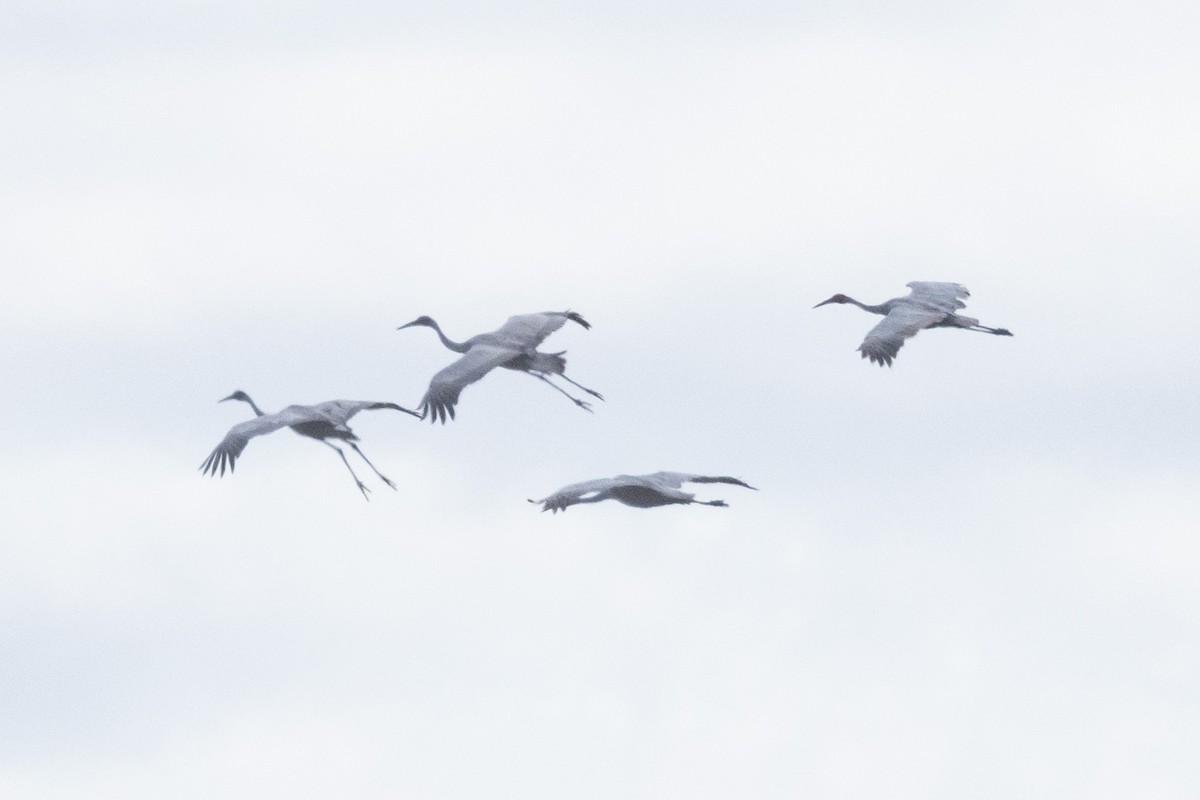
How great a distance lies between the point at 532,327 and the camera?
187ft

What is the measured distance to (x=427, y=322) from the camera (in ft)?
200

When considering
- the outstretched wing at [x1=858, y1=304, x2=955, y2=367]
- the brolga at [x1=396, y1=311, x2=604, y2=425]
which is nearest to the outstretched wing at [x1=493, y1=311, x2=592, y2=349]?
the brolga at [x1=396, y1=311, x2=604, y2=425]

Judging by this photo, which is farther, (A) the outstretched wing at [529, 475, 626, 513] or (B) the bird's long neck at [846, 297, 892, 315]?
(B) the bird's long neck at [846, 297, 892, 315]

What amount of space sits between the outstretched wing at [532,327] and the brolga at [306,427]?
8.87 ft

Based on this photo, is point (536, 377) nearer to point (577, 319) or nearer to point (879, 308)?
point (577, 319)

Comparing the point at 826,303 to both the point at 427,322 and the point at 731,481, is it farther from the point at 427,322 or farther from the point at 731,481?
the point at 731,481

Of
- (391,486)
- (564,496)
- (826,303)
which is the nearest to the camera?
(564,496)

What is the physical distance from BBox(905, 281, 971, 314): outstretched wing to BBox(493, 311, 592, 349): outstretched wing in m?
7.27

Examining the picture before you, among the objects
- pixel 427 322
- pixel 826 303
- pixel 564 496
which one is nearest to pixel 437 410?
pixel 564 496

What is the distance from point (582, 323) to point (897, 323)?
615 centimetres

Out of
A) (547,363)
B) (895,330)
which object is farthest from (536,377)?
(895,330)

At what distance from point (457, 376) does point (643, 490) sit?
153 inches

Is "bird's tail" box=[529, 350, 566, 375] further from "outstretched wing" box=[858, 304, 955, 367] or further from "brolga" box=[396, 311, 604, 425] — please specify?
"outstretched wing" box=[858, 304, 955, 367]

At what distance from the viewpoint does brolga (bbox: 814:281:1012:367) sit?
56.4 m
